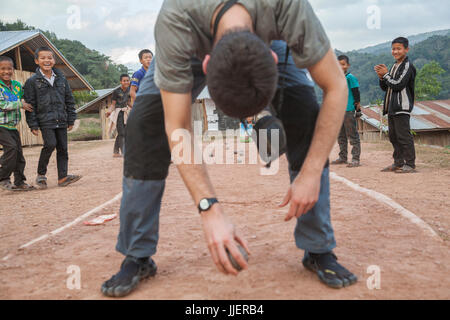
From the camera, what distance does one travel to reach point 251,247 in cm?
261

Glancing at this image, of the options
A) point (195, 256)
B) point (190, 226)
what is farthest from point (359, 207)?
point (195, 256)

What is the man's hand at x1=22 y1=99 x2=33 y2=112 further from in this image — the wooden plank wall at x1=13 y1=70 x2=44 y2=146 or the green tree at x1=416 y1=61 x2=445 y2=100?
the green tree at x1=416 y1=61 x2=445 y2=100

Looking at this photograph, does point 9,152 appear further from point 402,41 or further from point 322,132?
point 402,41

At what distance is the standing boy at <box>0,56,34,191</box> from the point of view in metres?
5.39

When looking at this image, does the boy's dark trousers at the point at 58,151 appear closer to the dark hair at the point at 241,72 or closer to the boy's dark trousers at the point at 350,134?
the boy's dark trousers at the point at 350,134

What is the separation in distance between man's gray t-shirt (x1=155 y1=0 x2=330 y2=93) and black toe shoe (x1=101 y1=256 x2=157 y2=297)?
3.26ft

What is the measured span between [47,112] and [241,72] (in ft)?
16.7

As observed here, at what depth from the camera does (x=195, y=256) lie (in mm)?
2477

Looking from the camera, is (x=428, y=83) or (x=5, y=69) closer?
(x=5, y=69)

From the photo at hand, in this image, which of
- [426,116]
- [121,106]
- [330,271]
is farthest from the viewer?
[426,116]

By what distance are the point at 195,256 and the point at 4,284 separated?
1.10 meters

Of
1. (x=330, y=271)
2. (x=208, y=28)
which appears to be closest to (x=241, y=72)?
(x=208, y=28)

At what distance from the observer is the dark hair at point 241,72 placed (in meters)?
1.42
